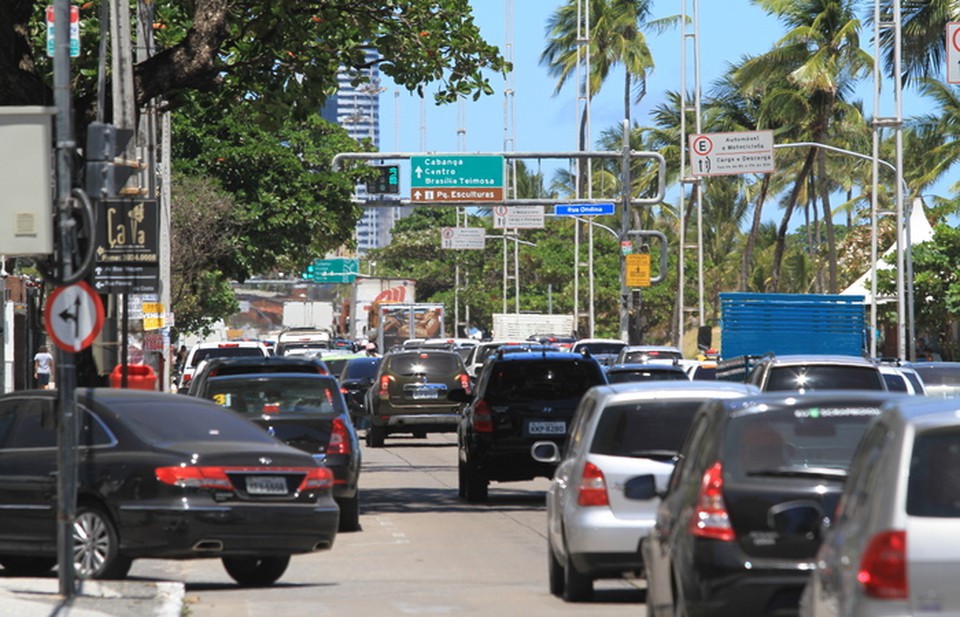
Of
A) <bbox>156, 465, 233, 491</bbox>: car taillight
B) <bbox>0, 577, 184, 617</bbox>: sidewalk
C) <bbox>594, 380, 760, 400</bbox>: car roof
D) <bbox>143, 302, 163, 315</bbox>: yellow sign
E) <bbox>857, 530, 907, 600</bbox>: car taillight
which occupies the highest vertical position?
<bbox>143, 302, 163, 315</bbox>: yellow sign

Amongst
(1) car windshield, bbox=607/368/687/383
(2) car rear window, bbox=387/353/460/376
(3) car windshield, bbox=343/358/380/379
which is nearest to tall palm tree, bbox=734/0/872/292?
(3) car windshield, bbox=343/358/380/379

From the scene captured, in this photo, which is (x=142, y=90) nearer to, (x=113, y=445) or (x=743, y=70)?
(x=113, y=445)

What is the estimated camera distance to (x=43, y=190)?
42.8ft

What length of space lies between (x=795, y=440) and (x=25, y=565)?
7.72m

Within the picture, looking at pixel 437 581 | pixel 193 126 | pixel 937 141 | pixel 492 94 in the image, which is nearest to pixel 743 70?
pixel 937 141

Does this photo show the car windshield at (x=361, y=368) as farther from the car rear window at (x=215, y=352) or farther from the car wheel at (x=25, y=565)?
the car wheel at (x=25, y=565)

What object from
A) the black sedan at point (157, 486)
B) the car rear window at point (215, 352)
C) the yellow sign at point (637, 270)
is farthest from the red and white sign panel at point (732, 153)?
the black sedan at point (157, 486)

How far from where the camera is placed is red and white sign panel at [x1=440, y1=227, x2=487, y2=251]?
316 feet

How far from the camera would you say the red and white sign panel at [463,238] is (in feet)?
316

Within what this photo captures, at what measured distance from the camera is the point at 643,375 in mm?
29188

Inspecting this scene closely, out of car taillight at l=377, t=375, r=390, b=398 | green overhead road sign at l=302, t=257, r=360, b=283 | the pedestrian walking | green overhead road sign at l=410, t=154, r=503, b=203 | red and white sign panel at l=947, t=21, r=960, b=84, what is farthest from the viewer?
green overhead road sign at l=302, t=257, r=360, b=283

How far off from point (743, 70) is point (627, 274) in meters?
13.3

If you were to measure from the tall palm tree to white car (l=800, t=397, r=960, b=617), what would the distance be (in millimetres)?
55673

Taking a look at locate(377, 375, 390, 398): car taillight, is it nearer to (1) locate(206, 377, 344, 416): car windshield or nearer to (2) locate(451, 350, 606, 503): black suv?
(2) locate(451, 350, 606, 503): black suv
